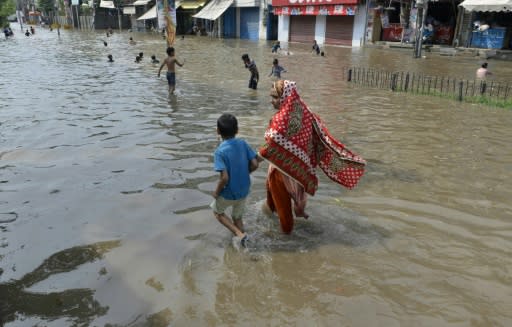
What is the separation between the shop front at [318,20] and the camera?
29.5 metres

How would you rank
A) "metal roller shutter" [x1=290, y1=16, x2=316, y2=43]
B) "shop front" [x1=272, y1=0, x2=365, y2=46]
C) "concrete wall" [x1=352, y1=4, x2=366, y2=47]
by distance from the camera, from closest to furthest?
1. "concrete wall" [x1=352, y1=4, x2=366, y2=47]
2. "shop front" [x1=272, y1=0, x2=365, y2=46]
3. "metal roller shutter" [x1=290, y1=16, x2=316, y2=43]

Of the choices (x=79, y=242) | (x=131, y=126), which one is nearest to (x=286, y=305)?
(x=79, y=242)

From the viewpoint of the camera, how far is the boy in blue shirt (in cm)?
370

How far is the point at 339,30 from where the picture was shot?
101 ft

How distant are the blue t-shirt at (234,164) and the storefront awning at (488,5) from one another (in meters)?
20.7

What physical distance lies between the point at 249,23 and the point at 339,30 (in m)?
12.4

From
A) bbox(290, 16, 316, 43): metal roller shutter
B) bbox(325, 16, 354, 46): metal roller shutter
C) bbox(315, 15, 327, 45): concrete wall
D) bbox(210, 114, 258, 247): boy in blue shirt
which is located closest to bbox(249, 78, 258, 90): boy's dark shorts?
bbox(210, 114, 258, 247): boy in blue shirt

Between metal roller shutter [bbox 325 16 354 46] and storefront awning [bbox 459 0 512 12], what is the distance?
9680mm

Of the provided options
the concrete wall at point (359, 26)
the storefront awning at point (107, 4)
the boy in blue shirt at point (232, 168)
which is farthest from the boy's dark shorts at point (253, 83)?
the storefront awning at point (107, 4)

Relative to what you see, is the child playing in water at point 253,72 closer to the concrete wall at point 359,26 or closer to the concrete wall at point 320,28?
the concrete wall at point 359,26

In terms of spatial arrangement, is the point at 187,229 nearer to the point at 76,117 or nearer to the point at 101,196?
the point at 101,196

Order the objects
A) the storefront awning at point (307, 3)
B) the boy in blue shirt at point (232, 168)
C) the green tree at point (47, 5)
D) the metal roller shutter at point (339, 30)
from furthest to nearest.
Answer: the green tree at point (47, 5)
the metal roller shutter at point (339, 30)
the storefront awning at point (307, 3)
the boy in blue shirt at point (232, 168)

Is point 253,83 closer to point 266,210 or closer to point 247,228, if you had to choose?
point 266,210

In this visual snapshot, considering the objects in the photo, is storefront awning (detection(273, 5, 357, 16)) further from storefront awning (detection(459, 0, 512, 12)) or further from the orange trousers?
the orange trousers
